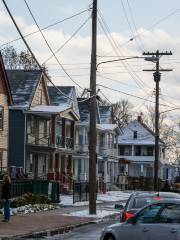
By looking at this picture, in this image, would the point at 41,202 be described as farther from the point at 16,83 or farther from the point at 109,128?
the point at 109,128

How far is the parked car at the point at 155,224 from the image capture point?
13.1 meters

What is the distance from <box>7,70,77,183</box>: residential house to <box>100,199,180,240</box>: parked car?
30961mm

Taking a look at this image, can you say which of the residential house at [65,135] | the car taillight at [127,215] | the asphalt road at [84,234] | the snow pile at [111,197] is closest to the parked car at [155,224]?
the car taillight at [127,215]

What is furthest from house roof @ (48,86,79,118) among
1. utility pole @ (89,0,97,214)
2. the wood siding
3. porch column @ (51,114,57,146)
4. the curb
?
the curb

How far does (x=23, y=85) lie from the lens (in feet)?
168

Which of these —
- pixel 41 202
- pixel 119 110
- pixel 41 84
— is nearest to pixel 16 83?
pixel 41 84

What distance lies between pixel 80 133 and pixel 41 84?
43.2ft

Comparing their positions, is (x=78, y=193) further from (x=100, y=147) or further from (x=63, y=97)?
(x=100, y=147)

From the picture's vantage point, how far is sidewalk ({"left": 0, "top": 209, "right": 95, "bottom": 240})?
21869 mm

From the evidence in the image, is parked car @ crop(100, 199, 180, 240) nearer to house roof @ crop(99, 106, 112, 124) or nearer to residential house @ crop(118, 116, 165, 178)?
house roof @ crop(99, 106, 112, 124)

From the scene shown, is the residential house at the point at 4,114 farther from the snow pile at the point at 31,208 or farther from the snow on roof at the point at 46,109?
the snow pile at the point at 31,208

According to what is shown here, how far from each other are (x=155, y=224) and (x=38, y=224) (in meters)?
12.3

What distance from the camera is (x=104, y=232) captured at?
49.8 feet

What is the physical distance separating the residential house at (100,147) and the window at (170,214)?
149 feet
